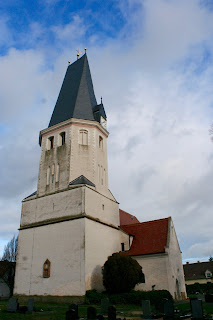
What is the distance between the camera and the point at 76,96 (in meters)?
31.0

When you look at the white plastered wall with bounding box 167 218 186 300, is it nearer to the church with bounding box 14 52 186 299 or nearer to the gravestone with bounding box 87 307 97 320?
the church with bounding box 14 52 186 299

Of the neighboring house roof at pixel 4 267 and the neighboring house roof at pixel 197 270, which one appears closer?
the neighboring house roof at pixel 4 267

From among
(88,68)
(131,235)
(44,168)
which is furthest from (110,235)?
(88,68)

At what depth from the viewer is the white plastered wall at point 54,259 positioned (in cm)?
2144

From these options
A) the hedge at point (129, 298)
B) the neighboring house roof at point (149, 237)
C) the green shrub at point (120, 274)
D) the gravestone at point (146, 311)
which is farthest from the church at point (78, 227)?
the gravestone at point (146, 311)

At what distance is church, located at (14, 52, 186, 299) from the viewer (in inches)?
878

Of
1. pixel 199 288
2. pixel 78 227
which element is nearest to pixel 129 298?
pixel 78 227

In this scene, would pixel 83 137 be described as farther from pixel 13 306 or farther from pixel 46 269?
pixel 13 306

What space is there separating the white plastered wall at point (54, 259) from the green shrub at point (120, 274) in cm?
270

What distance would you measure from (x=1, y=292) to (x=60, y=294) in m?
20.8

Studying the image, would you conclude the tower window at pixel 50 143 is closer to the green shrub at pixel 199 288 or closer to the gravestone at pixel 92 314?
the gravestone at pixel 92 314

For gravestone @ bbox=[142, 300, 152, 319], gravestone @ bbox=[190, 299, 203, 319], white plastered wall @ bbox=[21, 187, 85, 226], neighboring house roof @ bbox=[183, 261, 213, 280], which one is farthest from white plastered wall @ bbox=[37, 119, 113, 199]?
neighboring house roof @ bbox=[183, 261, 213, 280]

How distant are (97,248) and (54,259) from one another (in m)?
3.73

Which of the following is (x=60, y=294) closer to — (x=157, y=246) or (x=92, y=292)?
(x=92, y=292)
